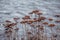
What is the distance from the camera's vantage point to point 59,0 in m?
7.25

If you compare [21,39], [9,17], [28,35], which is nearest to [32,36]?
[28,35]

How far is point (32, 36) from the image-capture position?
113 inches

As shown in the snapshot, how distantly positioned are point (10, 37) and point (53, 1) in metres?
4.45

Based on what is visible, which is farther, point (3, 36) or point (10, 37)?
point (3, 36)

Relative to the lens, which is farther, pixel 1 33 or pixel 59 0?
pixel 59 0

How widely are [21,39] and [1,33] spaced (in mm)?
669

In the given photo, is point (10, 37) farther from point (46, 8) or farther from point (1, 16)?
point (46, 8)

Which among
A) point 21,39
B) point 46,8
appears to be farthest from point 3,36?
point 46,8

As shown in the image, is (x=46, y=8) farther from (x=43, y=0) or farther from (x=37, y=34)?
(x=37, y=34)

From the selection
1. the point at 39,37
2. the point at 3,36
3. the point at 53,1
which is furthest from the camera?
the point at 53,1

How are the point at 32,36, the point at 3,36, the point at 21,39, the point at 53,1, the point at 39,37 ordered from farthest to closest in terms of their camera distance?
the point at 53,1 < the point at 3,36 < the point at 21,39 < the point at 32,36 < the point at 39,37

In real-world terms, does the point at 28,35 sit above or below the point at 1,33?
above

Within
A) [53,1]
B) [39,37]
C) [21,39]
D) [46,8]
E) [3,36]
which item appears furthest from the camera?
[53,1]

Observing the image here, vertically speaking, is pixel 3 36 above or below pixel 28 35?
below
